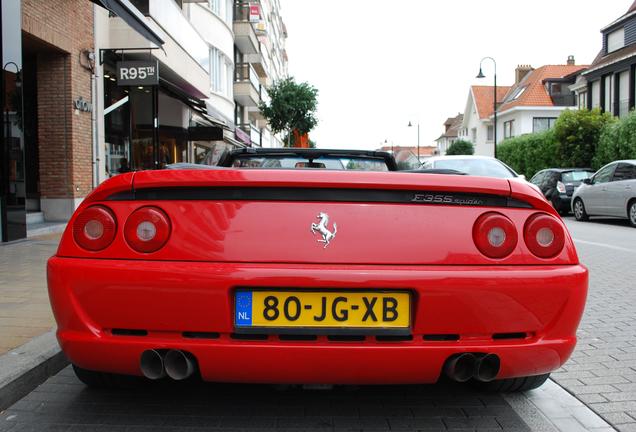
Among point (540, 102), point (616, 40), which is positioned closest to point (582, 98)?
point (616, 40)

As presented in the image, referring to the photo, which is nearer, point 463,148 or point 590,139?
point 590,139

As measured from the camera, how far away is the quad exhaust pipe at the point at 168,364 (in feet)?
7.32

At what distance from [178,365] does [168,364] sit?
0.04m

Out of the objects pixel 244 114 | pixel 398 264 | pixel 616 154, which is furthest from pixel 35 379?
pixel 244 114

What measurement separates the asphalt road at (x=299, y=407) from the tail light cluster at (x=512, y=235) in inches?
32.2

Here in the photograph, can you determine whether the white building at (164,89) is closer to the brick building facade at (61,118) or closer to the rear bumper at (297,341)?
the brick building facade at (61,118)

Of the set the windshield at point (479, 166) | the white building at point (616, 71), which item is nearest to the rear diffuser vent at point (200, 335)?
the windshield at point (479, 166)

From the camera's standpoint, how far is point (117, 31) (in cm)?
1303

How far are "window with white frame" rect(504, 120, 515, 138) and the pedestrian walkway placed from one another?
47199mm

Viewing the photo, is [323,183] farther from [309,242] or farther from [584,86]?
[584,86]

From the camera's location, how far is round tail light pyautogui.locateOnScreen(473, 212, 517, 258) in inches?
92.0

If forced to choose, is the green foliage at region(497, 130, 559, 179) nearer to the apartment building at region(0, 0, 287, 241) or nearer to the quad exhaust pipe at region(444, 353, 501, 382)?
the apartment building at region(0, 0, 287, 241)

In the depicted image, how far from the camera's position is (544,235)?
2412mm

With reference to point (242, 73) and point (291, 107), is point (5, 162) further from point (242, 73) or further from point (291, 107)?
point (291, 107)
